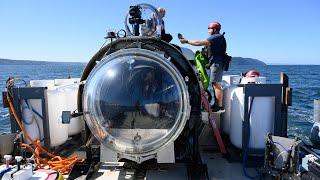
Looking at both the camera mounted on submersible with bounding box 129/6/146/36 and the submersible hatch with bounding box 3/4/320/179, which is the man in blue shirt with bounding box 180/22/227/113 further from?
the camera mounted on submersible with bounding box 129/6/146/36

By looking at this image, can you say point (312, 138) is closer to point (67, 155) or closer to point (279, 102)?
point (279, 102)

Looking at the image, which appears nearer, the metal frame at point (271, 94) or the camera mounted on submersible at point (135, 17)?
the metal frame at point (271, 94)

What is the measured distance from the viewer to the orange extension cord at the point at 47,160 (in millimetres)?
4426

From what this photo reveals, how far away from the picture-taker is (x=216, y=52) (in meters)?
5.79

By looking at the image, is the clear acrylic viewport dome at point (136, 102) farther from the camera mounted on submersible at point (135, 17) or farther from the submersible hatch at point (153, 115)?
the camera mounted on submersible at point (135, 17)

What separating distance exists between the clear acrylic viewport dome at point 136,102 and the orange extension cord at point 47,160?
943mm

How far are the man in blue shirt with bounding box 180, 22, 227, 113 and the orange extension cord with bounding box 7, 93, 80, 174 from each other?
2.36 meters

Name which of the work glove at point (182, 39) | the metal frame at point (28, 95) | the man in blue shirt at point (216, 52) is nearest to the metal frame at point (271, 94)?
the man in blue shirt at point (216, 52)

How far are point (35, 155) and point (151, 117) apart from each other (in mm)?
1788

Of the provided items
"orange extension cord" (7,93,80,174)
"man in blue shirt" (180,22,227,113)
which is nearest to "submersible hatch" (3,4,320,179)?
"orange extension cord" (7,93,80,174)

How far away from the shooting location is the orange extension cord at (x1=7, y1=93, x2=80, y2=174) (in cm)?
443

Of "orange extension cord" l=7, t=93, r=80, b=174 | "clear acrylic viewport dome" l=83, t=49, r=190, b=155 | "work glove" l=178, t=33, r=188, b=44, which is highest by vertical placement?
"work glove" l=178, t=33, r=188, b=44

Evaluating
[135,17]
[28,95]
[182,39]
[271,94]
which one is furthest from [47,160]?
[271,94]

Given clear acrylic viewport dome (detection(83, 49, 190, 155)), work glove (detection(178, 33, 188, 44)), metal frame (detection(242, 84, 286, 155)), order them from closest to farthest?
clear acrylic viewport dome (detection(83, 49, 190, 155)), metal frame (detection(242, 84, 286, 155)), work glove (detection(178, 33, 188, 44))
